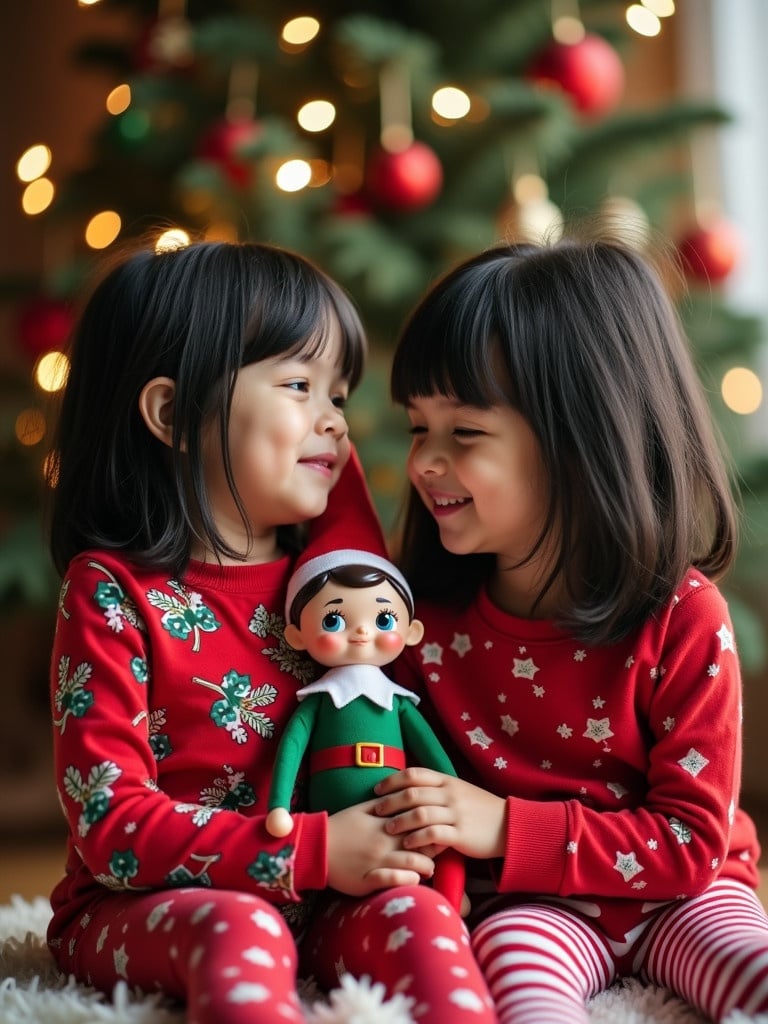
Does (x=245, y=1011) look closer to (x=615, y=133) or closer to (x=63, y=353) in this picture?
(x=63, y=353)

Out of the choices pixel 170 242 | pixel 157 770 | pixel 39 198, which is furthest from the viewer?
pixel 39 198

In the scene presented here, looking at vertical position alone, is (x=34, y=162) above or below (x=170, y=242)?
above

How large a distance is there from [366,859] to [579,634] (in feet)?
0.93

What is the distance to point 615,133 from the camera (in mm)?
2072

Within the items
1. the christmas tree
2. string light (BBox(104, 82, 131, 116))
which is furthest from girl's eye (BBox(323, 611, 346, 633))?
string light (BBox(104, 82, 131, 116))

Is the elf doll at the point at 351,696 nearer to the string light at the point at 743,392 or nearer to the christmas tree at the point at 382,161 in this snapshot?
the christmas tree at the point at 382,161

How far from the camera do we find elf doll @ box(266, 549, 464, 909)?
3.30ft

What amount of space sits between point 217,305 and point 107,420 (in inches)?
6.1

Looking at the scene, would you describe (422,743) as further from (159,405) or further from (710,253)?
(710,253)

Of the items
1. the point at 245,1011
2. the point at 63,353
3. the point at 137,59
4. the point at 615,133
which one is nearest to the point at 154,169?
the point at 137,59

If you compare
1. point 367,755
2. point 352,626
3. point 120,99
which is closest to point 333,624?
point 352,626

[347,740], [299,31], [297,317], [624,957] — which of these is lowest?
[624,957]

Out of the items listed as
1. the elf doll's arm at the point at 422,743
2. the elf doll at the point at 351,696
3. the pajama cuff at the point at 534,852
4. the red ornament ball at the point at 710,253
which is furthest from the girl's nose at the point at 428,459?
the red ornament ball at the point at 710,253

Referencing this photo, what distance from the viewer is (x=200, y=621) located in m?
1.07
